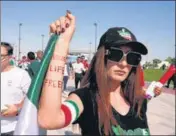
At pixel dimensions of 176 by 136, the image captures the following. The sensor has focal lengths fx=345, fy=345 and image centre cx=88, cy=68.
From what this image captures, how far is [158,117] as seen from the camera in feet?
31.6

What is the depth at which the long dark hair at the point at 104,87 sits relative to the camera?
1.94 meters

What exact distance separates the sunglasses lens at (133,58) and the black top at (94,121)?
307mm

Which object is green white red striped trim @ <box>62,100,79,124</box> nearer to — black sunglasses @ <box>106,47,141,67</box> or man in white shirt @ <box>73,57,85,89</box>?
black sunglasses @ <box>106,47,141,67</box>

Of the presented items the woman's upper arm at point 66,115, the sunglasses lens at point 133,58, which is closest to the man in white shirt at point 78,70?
the sunglasses lens at point 133,58

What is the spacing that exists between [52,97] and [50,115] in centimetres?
8

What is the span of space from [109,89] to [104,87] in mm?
67

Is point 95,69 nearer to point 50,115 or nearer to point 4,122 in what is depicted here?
point 50,115

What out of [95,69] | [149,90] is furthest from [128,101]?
[149,90]

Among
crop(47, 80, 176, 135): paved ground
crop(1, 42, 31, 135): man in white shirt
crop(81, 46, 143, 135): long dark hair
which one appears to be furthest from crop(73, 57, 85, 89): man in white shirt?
crop(81, 46, 143, 135): long dark hair

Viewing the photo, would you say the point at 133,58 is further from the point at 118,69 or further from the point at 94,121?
the point at 94,121

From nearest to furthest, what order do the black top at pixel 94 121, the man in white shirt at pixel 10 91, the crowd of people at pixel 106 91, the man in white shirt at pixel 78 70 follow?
1. the crowd of people at pixel 106 91
2. the black top at pixel 94 121
3. the man in white shirt at pixel 10 91
4. the man in white shirt at pixel 78 70

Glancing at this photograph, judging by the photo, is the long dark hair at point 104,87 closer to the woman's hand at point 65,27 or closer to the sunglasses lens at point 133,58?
the sunglasses lens at point 133,58

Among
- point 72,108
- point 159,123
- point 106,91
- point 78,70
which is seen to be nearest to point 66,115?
point 72,108

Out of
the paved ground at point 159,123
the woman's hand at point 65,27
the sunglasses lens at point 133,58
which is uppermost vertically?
the woman's hand at point 65,27
